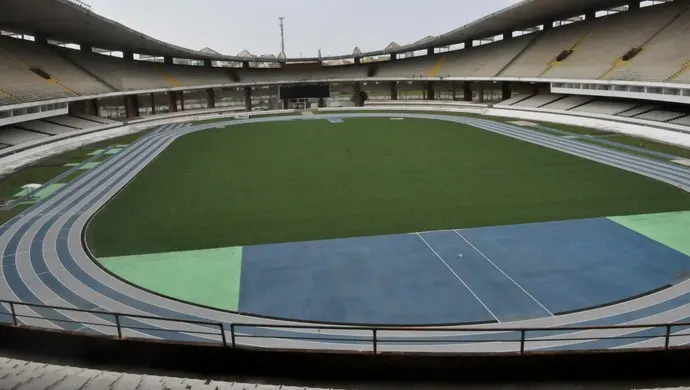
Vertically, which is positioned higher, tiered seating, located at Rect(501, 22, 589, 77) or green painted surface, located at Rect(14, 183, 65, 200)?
tiered seating, located at Rect(501, 22, 589, 77)

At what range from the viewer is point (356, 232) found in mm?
15070

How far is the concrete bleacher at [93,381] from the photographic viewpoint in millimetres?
5910

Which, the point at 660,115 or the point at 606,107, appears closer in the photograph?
the point at 660,115

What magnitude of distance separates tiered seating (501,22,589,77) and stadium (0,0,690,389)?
2.82 metres

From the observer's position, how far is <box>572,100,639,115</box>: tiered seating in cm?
3831

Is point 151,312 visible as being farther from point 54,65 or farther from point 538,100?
point 538,100

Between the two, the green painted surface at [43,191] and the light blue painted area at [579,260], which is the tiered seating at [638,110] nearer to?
the light blue painted area at [579,260]

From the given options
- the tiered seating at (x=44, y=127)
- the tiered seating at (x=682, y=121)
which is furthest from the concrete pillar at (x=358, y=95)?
the tiered seating at (x=682, y=121)

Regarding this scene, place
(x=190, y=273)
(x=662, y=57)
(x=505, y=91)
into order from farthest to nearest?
1. (x=505, y=91)
2. (x=662, y=57)
3. (x=190, y=273)

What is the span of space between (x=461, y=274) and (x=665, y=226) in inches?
279

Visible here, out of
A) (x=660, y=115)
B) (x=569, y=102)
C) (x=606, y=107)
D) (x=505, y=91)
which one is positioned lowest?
(x=660, y=115)

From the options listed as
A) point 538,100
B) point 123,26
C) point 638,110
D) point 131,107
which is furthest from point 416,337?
point 131,107

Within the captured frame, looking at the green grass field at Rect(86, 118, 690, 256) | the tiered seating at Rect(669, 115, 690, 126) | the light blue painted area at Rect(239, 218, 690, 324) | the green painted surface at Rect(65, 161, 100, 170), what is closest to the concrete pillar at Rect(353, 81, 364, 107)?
the green grass field at Rect(86, 118, 690, 256)

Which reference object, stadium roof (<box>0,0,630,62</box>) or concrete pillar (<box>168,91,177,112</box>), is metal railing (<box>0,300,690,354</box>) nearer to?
stadium roof (<box>0,0,630,62</box>)
